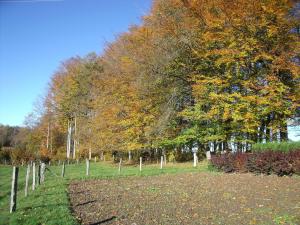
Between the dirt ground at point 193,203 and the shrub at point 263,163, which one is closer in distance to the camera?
the dirt ground at point 193,203

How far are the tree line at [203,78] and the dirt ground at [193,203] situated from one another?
30.6 feet

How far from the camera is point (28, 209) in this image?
10.8m

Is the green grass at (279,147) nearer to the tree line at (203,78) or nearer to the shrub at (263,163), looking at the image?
the shrub at (263,163)

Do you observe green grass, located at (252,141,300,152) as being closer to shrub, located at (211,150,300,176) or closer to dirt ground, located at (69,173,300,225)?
shrub, located at (211,150,300,176)

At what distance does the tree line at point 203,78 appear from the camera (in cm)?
2397

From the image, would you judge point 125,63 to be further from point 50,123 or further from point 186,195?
point 50,123

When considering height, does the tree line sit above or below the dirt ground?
above

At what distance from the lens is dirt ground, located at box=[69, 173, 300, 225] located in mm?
9195

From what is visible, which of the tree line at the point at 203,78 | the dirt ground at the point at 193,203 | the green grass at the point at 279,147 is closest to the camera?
the dirt ground at the point at 193,203

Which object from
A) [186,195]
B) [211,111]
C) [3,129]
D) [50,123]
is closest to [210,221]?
[186,195]

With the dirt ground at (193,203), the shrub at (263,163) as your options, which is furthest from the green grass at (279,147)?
the dirt ground at (193,203)

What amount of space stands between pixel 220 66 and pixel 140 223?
817 inches

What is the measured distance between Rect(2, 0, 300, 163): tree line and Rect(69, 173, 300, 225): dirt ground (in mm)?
9314

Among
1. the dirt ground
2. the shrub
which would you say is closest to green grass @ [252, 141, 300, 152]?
the shrub
